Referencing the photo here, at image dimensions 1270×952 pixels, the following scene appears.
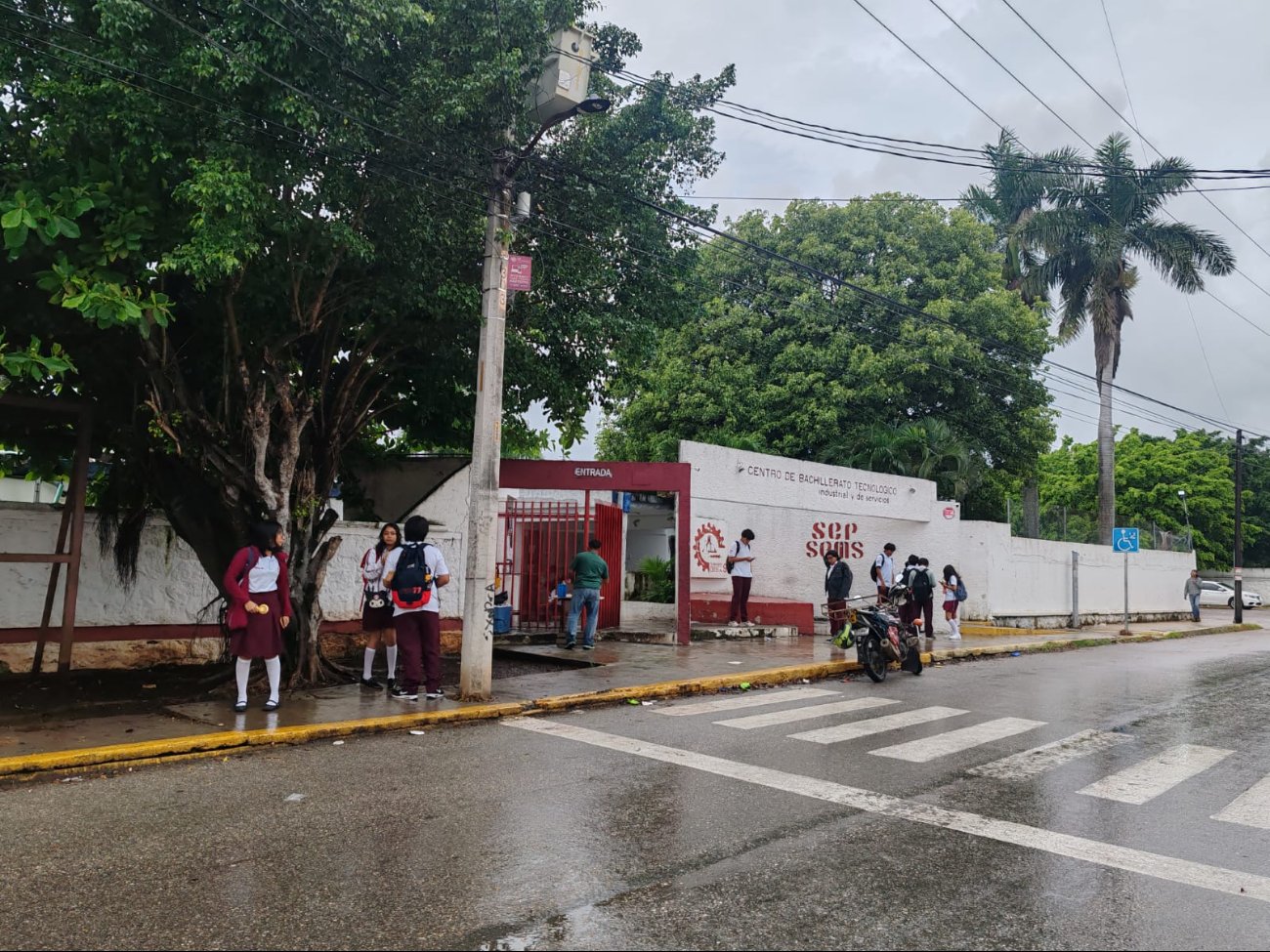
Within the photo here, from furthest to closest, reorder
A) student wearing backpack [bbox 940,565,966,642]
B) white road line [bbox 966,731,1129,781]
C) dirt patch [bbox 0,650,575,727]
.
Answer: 1. student wearing backpack [bbox 940,565,966,642]
2. dirt patch [bbox 0,650,575,727]
3. white road line [bbox 966,731,1129,781]

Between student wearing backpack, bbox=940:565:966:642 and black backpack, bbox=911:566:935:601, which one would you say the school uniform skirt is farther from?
student wearing backpack, bbox=940:565:966:642

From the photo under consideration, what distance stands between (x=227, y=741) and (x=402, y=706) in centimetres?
194

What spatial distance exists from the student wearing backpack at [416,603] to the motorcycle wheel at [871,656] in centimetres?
549

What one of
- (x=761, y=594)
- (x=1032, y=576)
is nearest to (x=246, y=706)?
(x=761, y=594)

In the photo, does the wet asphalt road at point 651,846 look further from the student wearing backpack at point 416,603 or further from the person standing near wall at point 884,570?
the person standing near wall at point 884,570

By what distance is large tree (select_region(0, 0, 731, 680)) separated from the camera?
816 cm

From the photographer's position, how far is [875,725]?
8797 millimetres

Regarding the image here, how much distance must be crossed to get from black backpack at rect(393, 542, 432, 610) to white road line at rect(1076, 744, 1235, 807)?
238 inches

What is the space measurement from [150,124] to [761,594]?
602 inches

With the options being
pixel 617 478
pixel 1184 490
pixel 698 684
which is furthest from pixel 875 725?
pixel 1184 490

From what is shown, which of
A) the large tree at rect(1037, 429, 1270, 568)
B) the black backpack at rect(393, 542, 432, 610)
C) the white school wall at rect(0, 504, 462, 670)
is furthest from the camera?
the large tree at rect(1037, 429, 1270, 568)

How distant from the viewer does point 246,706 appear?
875 cm

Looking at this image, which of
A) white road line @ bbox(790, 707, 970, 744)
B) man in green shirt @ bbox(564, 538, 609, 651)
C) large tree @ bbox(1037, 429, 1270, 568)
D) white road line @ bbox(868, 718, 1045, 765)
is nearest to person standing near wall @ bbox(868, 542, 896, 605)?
man in green shirt @ bbox(564, 538, 609, 651)

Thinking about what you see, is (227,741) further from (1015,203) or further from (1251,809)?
(1015,203)
